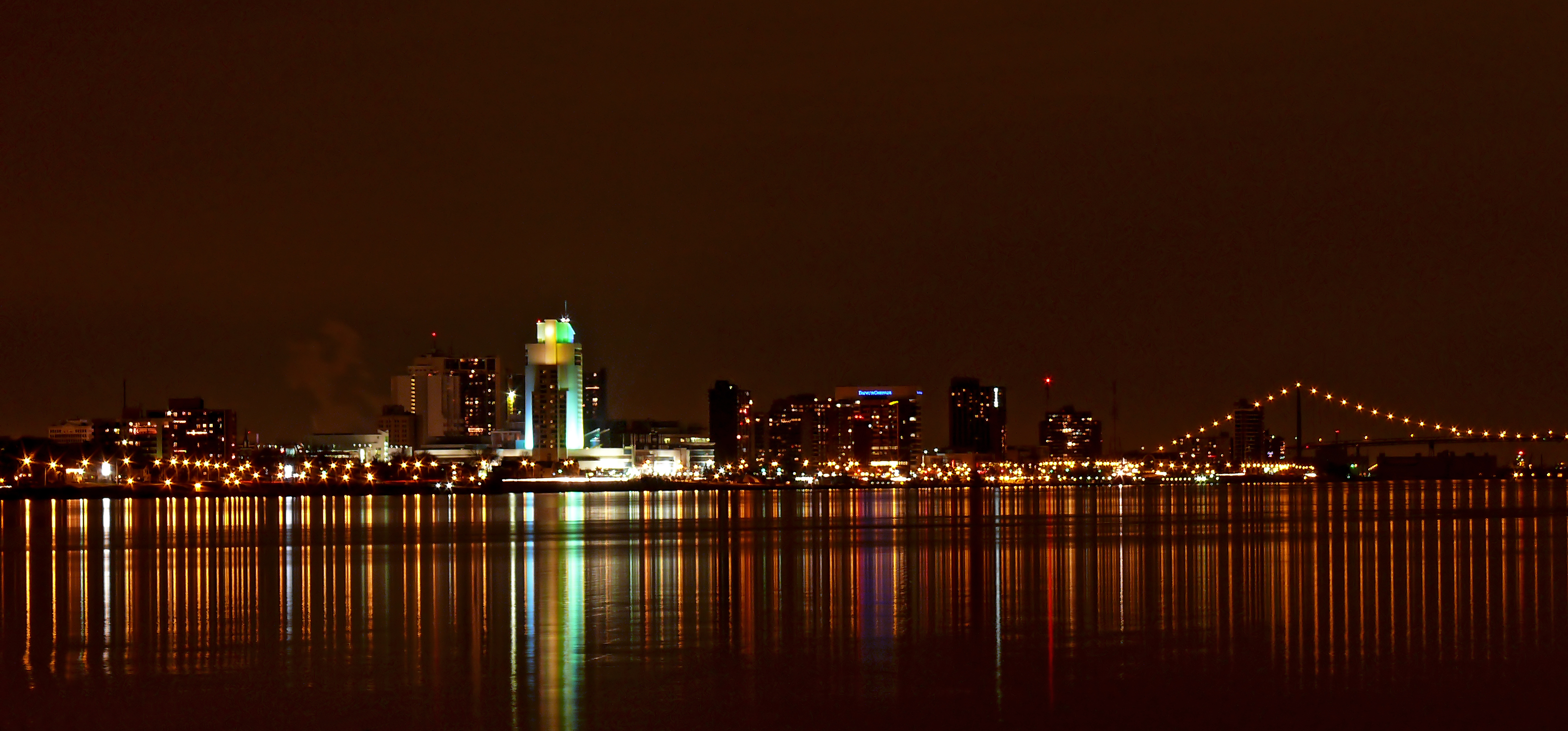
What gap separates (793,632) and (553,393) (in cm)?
16283

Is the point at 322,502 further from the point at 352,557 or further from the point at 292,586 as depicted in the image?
the point at 292,586

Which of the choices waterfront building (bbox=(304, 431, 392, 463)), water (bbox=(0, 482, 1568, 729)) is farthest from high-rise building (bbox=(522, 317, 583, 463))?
water (bbox=(0, 482, 1568, 729))

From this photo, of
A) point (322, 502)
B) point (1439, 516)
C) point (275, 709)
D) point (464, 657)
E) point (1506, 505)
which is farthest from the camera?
point (322, 502)

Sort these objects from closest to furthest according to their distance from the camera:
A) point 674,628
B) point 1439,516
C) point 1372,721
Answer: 1. point 1372,721
2. point 674,628
3. point 1439,516

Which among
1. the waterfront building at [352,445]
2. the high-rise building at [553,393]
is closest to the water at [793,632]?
the high-rise building at [553,393]

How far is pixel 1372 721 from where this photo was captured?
12211mm

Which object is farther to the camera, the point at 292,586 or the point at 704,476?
the point at 704,476

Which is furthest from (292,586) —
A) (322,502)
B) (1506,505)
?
(322,502)

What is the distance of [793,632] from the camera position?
18.1m

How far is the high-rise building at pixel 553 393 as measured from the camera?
17725 cm

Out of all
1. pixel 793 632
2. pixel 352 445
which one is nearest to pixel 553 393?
pixel 352 445

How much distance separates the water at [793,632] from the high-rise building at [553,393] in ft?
451

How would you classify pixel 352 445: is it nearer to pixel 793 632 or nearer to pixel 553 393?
pixel 553 393

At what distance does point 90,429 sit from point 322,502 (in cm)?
11275
